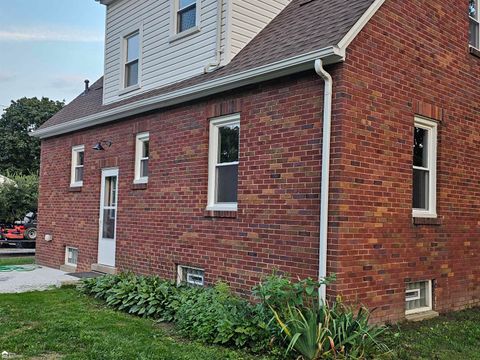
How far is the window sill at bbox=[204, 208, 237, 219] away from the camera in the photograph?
7.81 meters

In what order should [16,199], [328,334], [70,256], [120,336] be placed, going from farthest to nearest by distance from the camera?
[16,199] < [70,256] < [120,336] < [328,334]

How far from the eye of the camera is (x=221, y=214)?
8.01 m

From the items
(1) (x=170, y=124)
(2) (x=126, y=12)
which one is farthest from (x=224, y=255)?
(2) (x=126, y=12)

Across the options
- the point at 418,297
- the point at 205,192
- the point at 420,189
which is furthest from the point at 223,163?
the point at 418,297

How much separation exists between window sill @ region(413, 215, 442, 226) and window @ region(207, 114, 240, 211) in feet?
8.95

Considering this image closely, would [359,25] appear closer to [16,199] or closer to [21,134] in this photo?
[16,199]

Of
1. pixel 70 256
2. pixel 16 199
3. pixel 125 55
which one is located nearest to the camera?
pixel 125 55

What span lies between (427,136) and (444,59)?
1.35 meters

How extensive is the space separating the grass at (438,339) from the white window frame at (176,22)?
20.8 feet

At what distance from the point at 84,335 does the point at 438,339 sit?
14.4ft

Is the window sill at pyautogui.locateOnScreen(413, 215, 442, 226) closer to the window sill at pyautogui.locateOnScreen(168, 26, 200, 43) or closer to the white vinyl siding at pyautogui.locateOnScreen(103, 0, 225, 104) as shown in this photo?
the white vinyl siding at pyautogui.locateOnScreen(103, 0, 225, 104)

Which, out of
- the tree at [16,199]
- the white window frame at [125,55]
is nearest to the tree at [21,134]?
the tree at [16,199]

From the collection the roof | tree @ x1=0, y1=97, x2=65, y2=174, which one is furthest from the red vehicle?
tree @ x1=0, y1=97, x2=65, y2=174

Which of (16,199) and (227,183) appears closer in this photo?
(227,183)
